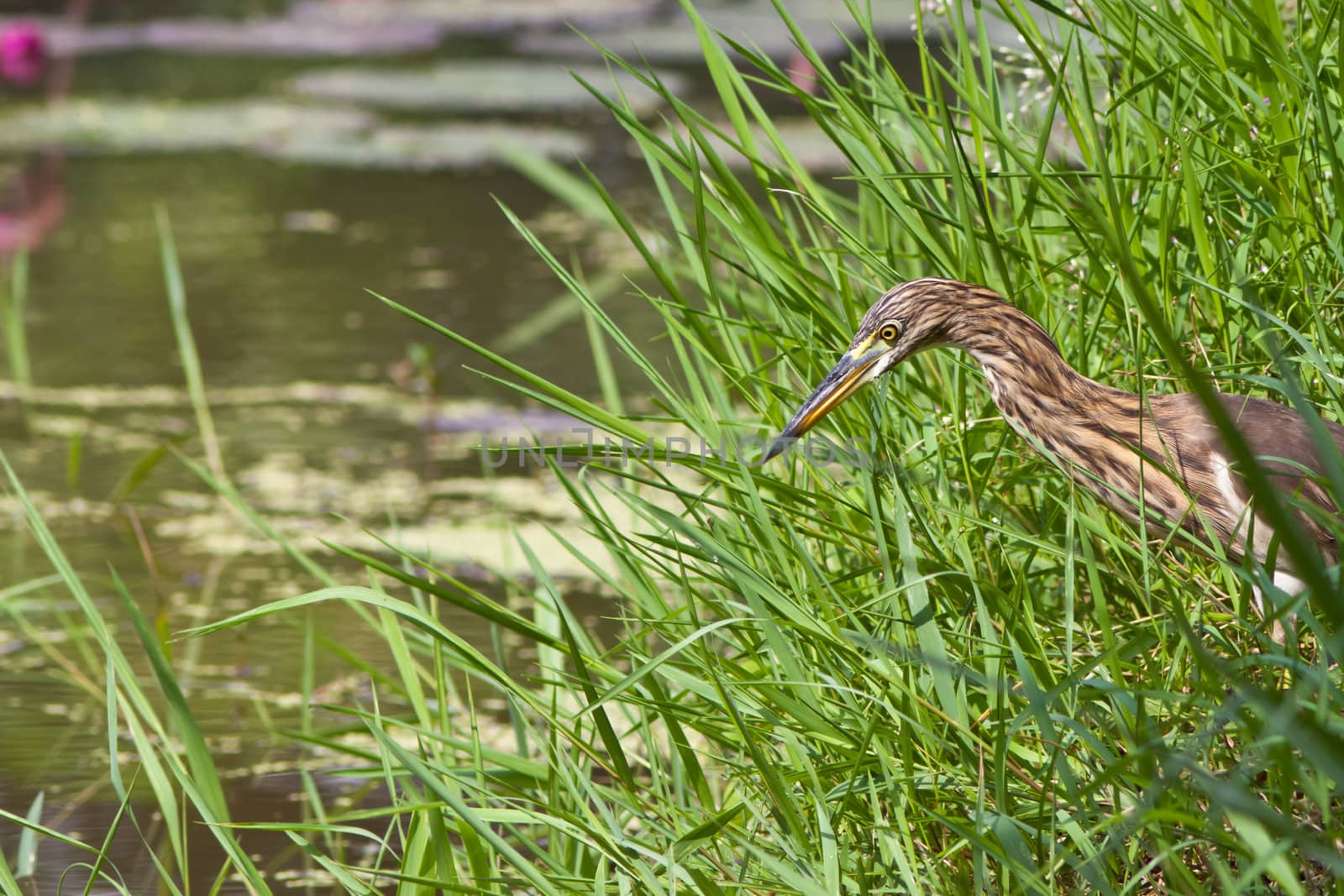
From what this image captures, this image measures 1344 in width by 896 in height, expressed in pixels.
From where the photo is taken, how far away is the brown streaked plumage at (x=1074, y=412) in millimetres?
1610

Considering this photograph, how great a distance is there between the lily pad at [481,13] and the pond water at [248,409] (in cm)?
389

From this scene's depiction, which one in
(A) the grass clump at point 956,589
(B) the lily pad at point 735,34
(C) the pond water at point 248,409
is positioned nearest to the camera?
(A) the grass clump at point 956,589

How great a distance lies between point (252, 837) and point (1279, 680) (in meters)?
1.43

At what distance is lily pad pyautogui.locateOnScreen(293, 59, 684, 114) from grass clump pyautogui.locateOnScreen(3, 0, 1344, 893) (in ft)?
19.9

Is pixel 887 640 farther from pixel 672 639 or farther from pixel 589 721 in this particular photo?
pixel 589 721

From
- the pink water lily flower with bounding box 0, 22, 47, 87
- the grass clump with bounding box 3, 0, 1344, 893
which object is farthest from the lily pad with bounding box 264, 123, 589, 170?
the grass clump with bounding box 3, 0, 1344, 893

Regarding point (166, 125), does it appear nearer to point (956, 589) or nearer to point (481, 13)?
point (481, 13)

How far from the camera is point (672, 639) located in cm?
169

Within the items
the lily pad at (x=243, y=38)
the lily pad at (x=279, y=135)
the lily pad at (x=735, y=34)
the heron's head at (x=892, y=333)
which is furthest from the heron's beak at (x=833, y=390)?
the lily pad at (x=243, y=38)

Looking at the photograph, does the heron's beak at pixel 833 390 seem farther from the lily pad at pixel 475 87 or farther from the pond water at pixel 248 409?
the lily pad at pixel 475 87

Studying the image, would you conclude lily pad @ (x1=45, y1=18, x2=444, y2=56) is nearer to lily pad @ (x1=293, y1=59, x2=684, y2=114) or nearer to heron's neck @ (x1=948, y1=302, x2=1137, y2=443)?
lily pad @ (x1=293, y1=59, x2=684, y2=114)

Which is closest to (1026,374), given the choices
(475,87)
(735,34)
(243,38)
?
(475,87)

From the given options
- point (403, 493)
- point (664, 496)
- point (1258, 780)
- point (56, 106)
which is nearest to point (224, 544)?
point (403, 493)

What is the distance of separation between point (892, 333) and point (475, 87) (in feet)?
→ 22.9
